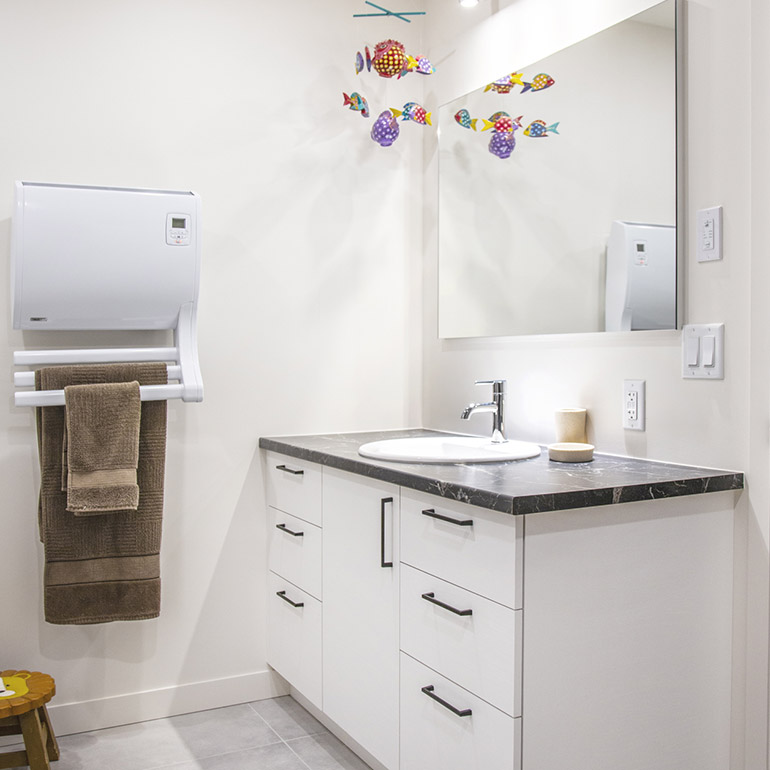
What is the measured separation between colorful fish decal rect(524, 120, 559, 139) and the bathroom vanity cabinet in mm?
881

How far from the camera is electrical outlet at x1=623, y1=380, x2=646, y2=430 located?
77.2 inches

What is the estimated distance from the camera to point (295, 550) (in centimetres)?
243

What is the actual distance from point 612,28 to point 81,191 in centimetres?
139

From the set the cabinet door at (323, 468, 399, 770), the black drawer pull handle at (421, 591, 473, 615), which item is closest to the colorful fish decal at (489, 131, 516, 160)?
the cabinet door at (323, 468, 399, 770)

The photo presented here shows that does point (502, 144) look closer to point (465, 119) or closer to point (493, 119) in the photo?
point (493, 119)

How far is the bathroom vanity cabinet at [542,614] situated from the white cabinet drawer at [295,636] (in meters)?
0.25

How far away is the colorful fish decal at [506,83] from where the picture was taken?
233 centimetres

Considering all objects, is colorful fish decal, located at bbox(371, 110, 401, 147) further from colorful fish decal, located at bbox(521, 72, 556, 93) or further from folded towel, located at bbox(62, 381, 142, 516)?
folded towel, located at bbox(62, 381, 142, 516)

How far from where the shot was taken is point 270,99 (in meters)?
2.59

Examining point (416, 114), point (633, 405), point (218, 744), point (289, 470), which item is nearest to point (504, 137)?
point (416, 114)

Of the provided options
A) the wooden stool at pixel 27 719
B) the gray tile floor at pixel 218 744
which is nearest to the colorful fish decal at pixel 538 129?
the gray tile floor at pixel 218 744

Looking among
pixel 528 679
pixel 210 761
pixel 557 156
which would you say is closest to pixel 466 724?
pixel 528 679

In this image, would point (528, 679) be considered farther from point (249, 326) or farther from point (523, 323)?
point (249, 326)

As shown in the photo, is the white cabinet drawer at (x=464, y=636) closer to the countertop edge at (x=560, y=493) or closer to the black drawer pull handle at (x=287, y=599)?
the countertop edge at (x=560, y=493)
